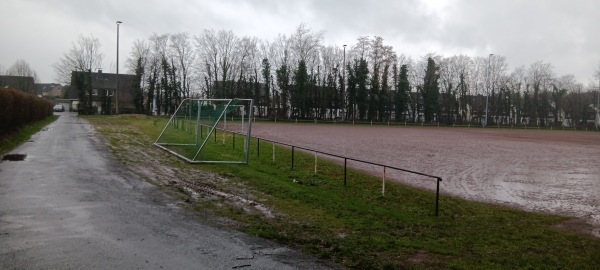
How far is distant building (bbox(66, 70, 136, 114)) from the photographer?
66.9m

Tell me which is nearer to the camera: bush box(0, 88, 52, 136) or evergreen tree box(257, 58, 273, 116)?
bush box(0, 88, 52, 136)

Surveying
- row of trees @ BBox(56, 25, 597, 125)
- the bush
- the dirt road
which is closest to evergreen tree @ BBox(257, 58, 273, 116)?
row of trees @ BBox(56, 25, 597, 125)

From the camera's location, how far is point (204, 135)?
18203 mm

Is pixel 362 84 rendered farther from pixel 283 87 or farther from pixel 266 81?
pixel 266 81

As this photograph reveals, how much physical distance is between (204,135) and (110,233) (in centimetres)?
1191

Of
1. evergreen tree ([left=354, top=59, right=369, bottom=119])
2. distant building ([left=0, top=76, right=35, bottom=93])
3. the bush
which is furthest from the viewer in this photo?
evergreen tree ([left=354, top=59, right=369, bottom=119])

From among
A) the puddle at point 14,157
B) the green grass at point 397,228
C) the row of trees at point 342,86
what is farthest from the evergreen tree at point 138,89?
the green grass at point 397,228

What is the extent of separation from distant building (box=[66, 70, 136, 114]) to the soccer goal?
47045 mm

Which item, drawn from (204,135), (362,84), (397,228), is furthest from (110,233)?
(362,84)

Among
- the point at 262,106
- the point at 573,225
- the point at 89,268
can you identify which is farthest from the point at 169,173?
the point at 262,106

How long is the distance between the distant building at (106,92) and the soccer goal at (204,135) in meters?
47.0

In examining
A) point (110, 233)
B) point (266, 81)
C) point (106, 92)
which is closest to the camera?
point (110, 233)

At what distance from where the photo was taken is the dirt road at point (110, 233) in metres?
5.32

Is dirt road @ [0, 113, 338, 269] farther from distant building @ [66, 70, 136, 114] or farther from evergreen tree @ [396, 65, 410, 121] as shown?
evergreen tree @ [396, 65, 410, 121]
